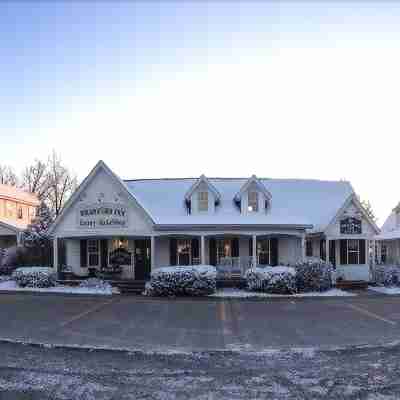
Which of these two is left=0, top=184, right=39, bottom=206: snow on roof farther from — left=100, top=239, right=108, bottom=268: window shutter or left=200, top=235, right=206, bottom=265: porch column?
left=200, top=235, right=206, bottom=265: porch column

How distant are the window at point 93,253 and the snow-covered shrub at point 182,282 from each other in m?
6.14

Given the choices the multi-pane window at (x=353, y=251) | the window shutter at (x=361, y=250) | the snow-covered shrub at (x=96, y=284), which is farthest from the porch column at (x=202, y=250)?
the window shutter at (x=361, y=250)

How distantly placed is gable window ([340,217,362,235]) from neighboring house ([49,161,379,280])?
0.03m

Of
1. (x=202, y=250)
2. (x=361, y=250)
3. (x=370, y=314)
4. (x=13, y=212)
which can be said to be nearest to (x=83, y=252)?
(x=202, y=250)

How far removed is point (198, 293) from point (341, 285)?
8.79 meters

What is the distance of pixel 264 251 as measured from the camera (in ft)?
81.7

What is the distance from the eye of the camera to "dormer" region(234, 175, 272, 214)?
24641 millimetres

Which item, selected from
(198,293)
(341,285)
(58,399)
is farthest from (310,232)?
(58,399)

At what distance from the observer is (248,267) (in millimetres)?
23969

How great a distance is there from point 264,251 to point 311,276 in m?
4.25

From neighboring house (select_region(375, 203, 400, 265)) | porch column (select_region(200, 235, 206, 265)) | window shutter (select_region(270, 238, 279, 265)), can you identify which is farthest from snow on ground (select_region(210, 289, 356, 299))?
neighboring house (select_region(375, 203, 400, 265))

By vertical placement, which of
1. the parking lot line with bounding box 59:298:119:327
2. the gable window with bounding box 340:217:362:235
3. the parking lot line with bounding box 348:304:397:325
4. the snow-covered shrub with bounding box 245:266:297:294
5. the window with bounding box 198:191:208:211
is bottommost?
the parking lot line with bounding box 348:304:397:325

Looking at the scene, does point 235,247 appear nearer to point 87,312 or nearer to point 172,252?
point 172,252

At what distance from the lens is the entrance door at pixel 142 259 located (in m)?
24.8
